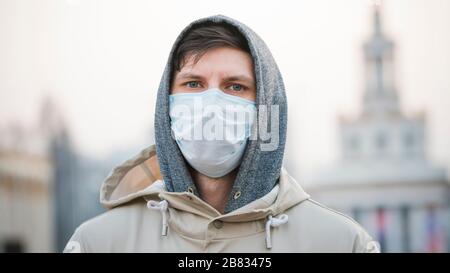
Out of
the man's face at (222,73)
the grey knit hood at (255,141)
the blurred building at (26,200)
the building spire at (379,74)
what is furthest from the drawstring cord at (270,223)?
the building spire at (379,74)

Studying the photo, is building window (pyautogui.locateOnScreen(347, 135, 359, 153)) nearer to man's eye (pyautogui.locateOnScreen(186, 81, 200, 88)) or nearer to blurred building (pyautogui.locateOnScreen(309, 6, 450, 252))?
blurred building (pyautogui.locateOnScreen(309, 6, 450, 252))

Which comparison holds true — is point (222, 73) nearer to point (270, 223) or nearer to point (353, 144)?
point (270, 223)

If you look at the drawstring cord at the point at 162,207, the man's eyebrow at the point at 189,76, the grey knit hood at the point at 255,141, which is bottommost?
the drawstring cord at the point at 162,207

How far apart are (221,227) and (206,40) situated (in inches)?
21.9

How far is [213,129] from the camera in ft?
8.84

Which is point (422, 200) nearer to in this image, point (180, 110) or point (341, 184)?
point (341, 184)

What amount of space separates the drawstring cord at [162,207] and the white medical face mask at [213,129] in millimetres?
151

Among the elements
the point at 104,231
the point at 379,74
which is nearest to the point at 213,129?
the point at 104,231

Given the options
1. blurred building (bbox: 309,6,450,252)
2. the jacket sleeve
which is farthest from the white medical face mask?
blurred building (bbox: 309,6,450,252)

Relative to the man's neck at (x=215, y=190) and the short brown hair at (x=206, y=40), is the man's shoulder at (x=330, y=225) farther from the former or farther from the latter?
the short brown hair at (x=206, y=40)

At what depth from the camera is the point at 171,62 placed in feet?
8.94

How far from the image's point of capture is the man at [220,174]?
8.54 feet
